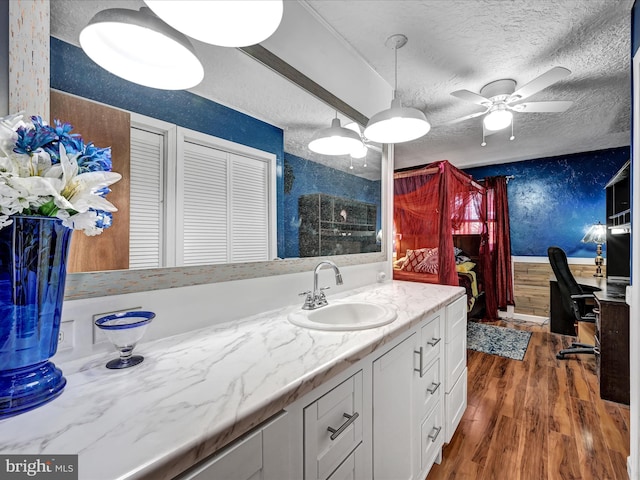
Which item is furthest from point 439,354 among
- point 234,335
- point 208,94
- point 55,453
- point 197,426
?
point 208,94

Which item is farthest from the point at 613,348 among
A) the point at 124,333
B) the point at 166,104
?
the point at 166,104

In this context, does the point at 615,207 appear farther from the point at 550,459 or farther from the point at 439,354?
the point at 439,354

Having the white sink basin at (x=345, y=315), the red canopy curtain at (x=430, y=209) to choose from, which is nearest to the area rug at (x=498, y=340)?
the red canopy curtain at (x=430, y=209)

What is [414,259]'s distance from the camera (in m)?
2.77

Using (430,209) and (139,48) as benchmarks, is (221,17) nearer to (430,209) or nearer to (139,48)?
(139,48)

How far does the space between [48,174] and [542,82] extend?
2.75m

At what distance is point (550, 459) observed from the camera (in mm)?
1664

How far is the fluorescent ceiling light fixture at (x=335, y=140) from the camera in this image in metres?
1.72

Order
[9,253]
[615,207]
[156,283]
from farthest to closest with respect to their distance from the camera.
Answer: [615,207], [156,283], [9,253]

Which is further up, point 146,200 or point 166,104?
point 166,104

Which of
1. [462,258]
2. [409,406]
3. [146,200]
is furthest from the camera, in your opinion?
[462,258]

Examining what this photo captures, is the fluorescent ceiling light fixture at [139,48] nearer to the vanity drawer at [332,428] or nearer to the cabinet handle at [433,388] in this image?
the vanity drawer at [332,428]

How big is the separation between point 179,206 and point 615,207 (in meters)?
4.73

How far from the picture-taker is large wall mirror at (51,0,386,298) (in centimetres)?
86
